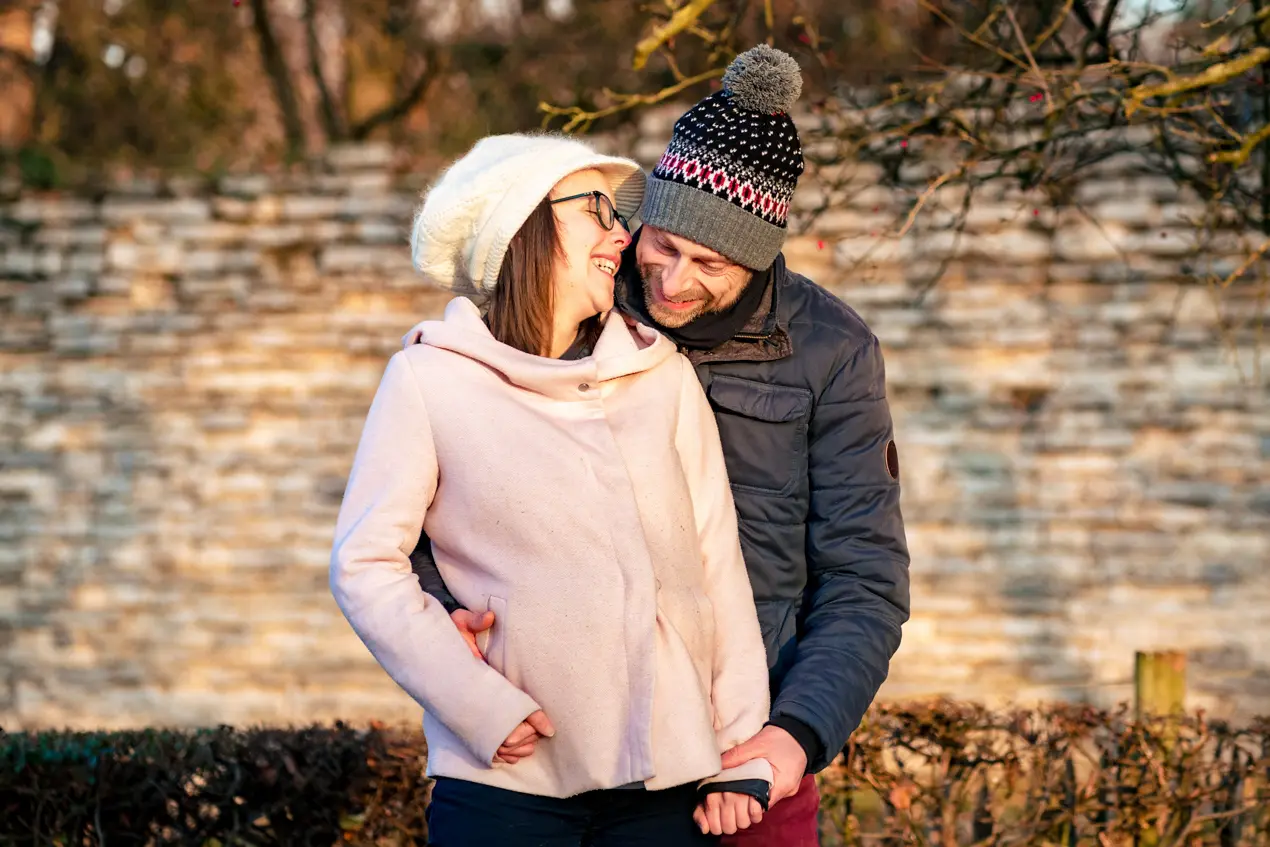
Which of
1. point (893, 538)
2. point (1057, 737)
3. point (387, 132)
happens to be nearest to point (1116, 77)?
point (1057, 737)

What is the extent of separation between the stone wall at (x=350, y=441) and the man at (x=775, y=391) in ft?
15.4

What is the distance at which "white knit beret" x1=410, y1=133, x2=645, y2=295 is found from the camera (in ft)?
7.31

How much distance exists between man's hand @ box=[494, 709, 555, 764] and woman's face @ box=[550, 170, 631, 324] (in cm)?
61

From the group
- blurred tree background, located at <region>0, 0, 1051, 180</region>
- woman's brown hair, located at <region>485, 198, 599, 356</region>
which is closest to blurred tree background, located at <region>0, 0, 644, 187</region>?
blurred tree background, located at <region>0, 0, 1051, 180</region>

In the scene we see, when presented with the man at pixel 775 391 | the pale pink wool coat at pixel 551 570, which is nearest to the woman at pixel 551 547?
the pale pink wool coat at pixel 551 570

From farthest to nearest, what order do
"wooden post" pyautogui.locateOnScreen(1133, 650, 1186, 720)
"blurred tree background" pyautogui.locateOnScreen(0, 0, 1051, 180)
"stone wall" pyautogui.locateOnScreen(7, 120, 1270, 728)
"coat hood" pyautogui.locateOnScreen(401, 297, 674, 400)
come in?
"blurred tree background" pyautogui.locateOnScreen(0, 0, 1051, 180)
"stone wall" pyautogui.locateOnScreen(7, 120, 1270, 728)
"wooden post" pyautogui.locateOnScreen(1133, 650, 1186, 720)
"coat hood" pyautogui.locateOnScreen(401, 297, 674, 400)

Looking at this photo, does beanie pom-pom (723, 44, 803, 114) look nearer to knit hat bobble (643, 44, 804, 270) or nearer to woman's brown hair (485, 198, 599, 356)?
knit hat bobble (643, 44, 804, 270)

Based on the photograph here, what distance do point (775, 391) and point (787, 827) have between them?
2.25 ft

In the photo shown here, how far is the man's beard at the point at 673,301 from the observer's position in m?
2.36

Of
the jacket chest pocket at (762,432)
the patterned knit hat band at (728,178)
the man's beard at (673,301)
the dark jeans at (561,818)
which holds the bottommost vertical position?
the dark jeans at (561,818)

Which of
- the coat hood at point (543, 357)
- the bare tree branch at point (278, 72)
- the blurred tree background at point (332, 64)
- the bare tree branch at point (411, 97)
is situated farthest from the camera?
the bare tree branch at point (411, 97)

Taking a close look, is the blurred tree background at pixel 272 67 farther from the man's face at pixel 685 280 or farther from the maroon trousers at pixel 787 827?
the maroon trousers at pixel 787 827

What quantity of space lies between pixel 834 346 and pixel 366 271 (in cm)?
550

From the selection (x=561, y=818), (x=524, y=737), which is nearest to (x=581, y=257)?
(x=524, y=737)
